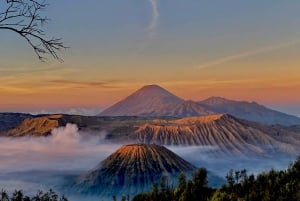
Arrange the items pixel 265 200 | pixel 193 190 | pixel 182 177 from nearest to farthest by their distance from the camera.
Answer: pixel 265 200 < pixel 193 190 < pixel 182 177

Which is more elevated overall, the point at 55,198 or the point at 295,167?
the point at 295,167

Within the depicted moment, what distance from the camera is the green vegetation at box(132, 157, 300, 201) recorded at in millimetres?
24000

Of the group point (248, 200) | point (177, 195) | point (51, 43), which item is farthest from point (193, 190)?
point (51, 43)

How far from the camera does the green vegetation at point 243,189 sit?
24.0 m

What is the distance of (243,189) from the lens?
28.9 metres

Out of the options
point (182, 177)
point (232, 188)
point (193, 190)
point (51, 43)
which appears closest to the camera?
point (51, 43)

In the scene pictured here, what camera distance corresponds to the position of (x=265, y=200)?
22766 millimetres

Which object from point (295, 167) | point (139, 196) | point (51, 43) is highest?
point (51, 43)

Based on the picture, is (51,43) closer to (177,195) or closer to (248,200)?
(248,200)

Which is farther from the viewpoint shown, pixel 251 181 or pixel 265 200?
pixel 251 181

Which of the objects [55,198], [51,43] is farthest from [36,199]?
[51,43]

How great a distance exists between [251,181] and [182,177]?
7.46 m

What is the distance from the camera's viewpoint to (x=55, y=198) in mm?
30406

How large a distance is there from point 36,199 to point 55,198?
1400 mm
